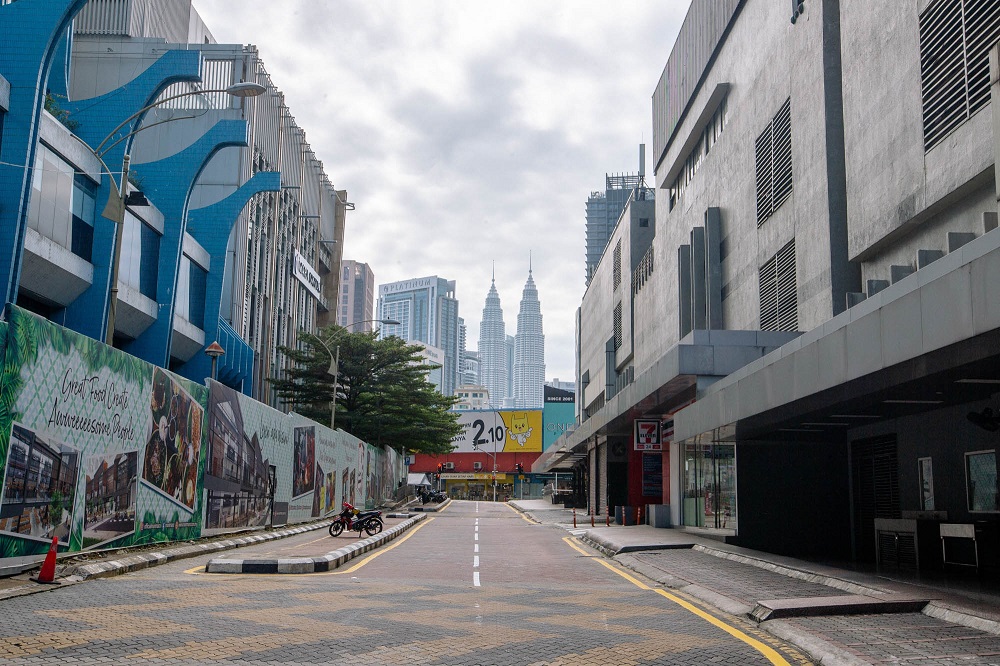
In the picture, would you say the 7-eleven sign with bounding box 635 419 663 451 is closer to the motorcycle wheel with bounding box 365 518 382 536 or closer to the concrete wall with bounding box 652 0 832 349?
the concrete wall with bounding box 652 0 832 349

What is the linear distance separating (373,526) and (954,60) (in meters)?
20.8

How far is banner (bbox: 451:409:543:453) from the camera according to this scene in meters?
125

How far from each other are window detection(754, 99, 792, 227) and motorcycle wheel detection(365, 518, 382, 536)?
15296 millimetres

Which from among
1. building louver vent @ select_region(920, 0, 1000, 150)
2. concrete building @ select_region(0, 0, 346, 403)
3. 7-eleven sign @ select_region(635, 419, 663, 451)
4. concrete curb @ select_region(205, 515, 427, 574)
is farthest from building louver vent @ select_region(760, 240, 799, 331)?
concrete building @ select_region(0, 0, 346, 403)

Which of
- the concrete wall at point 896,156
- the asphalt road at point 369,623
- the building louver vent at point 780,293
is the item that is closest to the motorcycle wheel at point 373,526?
the asphalt road at point 369,623

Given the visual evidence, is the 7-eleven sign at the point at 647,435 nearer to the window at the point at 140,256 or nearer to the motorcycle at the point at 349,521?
the motorcycle at the point at 349,521

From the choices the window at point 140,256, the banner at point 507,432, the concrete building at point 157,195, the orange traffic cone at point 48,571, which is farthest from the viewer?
the banner at point 507,432

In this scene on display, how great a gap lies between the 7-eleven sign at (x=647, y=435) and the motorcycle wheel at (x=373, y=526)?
10.5 meters

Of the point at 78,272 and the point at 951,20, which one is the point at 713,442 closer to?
the point at 951,20

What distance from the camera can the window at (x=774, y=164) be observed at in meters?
27.2

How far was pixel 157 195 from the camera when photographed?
38.9 meters

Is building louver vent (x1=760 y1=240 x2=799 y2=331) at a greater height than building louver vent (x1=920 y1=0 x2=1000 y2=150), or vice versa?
building louver vent (x1=920 y1=0 x2=1000 y2=150)

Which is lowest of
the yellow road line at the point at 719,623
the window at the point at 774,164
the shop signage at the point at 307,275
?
the yellow road line at the point at 719,623

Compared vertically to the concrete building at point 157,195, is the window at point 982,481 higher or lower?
lower
